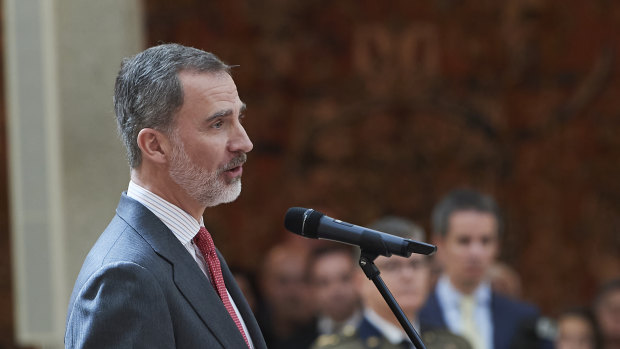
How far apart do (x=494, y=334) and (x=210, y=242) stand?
9.91ft

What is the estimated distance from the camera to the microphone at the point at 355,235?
2377mm

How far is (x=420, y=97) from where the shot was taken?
898cm

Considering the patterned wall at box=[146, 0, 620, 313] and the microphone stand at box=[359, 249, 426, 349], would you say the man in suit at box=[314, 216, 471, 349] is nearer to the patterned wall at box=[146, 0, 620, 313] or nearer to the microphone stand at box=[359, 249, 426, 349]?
the microphone stand at box=[359, 249, 426, 349]

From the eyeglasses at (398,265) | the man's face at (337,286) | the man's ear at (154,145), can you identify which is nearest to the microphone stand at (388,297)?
the man's ear at (154,145)

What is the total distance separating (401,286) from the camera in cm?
440

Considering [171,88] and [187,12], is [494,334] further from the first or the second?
[187,12]

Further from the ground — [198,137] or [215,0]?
[198,137]

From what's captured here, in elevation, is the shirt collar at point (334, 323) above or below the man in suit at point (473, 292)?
below

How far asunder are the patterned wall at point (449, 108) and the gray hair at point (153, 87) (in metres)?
6.36

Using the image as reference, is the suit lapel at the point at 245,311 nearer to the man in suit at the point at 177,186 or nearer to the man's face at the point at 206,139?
the man in suit at the point at 177,186

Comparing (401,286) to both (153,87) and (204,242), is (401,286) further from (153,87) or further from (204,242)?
(153,87)

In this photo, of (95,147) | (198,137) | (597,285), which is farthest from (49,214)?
(597,285)

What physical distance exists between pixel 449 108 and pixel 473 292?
152 inches

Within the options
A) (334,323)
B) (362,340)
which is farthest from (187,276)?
(334,323)
